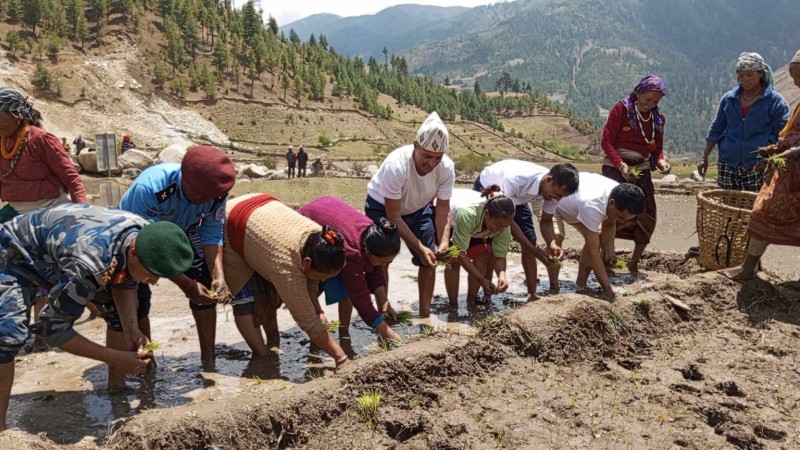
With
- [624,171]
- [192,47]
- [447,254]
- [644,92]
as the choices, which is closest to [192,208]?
[447,254]

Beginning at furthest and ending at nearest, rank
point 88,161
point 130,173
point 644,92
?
point 130,173 < point 88,161 < point 644,92

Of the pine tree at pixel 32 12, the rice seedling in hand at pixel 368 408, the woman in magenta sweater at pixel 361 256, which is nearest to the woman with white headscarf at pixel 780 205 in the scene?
the woman in magenta sweater at pixel 361 256

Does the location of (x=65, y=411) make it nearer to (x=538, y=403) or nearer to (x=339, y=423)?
(x=339, y=423)

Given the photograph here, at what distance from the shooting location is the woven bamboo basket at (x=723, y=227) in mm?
5926

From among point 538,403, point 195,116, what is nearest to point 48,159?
point 538,403

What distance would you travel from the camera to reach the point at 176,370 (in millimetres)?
4363

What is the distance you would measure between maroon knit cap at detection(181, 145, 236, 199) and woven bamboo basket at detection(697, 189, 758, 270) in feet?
15.1

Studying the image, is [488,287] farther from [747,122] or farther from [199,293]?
[747,122]

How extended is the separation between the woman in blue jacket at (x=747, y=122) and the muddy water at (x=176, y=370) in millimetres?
1791

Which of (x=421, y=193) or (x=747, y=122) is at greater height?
(x=747, y=122)

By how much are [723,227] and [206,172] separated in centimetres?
485

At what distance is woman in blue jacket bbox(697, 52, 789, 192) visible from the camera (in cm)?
611

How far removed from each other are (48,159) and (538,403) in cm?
372

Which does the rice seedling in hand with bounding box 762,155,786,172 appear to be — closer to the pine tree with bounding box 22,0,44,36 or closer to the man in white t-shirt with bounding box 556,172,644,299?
the man in white t-shirt with bounding box 556,172,644,299
